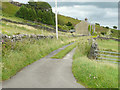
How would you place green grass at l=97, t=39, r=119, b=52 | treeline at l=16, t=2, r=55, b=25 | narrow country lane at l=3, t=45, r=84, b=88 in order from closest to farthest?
narrow country lane at l=3, t=45, r=84, b=88, green grass at l=97, t=39, r=119, b=52, treeline at l=16, t=2, r=55, b=25

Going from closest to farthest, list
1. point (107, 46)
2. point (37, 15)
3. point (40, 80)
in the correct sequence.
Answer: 1. point (40, 80)
2. point (107, 46)
3. point (37, 15)

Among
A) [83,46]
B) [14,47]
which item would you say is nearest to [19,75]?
[14,47]

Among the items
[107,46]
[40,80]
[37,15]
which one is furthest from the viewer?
[37,15]

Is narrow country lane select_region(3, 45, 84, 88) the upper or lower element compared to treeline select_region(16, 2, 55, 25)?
lower

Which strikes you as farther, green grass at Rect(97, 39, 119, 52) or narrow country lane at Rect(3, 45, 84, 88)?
green grass at Rect(97, 39, 119, 52)

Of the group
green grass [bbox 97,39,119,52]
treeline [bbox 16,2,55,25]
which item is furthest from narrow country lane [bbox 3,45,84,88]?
treeline [bbox 16,2,55,25]

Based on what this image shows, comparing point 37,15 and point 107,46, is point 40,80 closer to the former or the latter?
point 107,46

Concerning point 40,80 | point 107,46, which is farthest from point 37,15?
point 40,80

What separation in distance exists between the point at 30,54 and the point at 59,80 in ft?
17.5

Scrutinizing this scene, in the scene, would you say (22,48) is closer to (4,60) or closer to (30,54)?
(30,54)

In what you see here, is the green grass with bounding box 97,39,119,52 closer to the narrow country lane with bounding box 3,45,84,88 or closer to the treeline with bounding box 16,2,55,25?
the narrow country lane with bounding box 3,45,84,88

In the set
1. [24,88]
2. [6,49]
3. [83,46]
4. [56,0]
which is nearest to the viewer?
[24,88]

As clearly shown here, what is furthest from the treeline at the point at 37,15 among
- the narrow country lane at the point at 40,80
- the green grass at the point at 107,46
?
the narrow country lane at the point at 40,80

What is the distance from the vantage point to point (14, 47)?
11.7m
